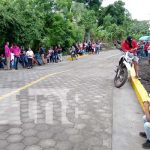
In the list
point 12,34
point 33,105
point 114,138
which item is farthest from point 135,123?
point 12,34

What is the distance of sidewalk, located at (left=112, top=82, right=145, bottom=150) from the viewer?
5424 millimetres

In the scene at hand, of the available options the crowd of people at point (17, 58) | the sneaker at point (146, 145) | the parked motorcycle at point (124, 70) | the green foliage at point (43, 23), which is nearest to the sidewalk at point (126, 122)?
the sneaker at point (146, 145)

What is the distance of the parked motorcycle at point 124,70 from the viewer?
10.5 metres

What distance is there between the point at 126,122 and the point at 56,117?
1.46 metres

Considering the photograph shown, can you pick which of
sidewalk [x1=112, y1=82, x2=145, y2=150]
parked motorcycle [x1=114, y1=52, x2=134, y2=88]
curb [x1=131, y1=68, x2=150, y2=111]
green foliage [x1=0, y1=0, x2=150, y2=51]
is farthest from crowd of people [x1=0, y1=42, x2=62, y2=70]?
sidewalk [x1=112, y1=82, x2=145, y2=150]

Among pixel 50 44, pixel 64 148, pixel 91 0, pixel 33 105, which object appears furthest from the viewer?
pixel 91 0

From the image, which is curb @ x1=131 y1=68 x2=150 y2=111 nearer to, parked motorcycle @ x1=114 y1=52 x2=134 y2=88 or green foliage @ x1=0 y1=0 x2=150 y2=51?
parked motorcycle @ x1=114 y1=52 x2=134 y2=88

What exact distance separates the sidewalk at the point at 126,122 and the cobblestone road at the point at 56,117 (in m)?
0.15

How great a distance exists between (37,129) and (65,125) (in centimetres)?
57

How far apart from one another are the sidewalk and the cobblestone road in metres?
0.15

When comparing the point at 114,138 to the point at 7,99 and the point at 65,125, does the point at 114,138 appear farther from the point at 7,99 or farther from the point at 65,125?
the point at 7,99

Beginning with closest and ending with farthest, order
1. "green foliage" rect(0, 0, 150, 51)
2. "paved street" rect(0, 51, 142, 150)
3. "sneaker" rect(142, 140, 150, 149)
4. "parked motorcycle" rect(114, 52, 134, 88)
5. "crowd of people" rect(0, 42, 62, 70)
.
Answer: "sneaker" rect(142, 140, 150, 149), "paved street" rect(0, 51, 142, 150), "parked motorcycle" rect(114, 52, 134, 88), "crowd of people" rect(0, 42, 62, 70), "green foliage" rect(0, 0, 150, 51)

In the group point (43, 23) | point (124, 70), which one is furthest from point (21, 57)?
point (124, 70)

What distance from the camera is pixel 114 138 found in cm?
564
